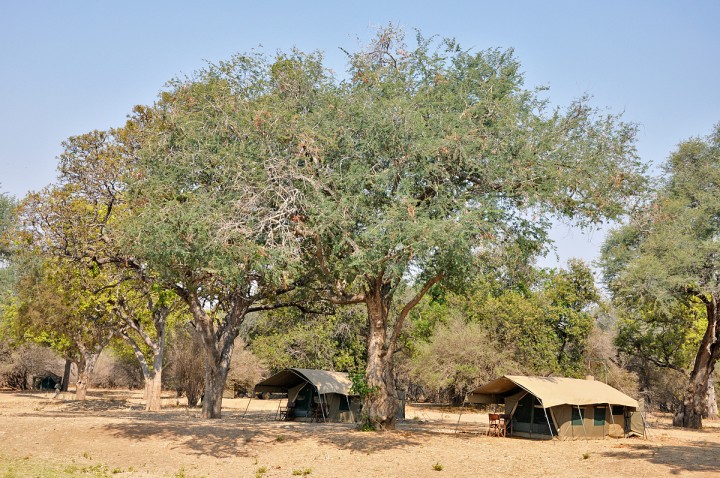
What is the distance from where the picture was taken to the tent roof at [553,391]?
23188 mm

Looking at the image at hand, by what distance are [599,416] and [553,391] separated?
8.77 ft

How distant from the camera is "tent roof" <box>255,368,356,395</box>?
30.8m

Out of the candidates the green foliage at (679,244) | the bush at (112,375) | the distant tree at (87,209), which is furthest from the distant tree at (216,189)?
the bush at (112,375)

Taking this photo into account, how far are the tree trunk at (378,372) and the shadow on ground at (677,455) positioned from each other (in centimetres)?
698

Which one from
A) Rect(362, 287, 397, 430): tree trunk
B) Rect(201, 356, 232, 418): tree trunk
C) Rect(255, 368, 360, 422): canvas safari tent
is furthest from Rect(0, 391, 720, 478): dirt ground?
Rect(255, 368, 360, 422): canvas safari tent

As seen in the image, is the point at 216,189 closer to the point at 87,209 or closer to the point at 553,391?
the point at 87,209

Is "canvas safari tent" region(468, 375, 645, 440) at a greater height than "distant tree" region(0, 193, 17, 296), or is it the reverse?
"distant tree" region(0, 193, 17, 296)

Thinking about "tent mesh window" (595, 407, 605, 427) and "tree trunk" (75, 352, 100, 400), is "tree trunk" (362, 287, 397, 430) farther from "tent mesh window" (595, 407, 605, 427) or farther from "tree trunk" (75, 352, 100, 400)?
"tree trunk" (75, 352, 100, 400)

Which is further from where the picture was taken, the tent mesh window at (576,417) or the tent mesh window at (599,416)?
the tent mesh window at (599,416)

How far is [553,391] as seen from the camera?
2361 cm

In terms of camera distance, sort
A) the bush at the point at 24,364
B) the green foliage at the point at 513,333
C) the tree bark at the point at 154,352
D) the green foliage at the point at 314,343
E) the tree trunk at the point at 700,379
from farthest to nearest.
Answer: the bush at the point at 24,364, the green foliage at the point at 314,343, the green foliage at the point at 513,333, the tree bark at the point at 154,352, the tree trunk at the point at 700,379

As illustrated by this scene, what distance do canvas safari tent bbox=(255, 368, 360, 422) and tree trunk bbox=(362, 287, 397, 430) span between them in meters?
8.79

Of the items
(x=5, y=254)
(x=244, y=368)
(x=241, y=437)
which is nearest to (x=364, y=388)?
(x=241, y=437)

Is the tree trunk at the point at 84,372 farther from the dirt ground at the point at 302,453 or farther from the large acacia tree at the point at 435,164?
the large acacia tree at the point at 435,164
